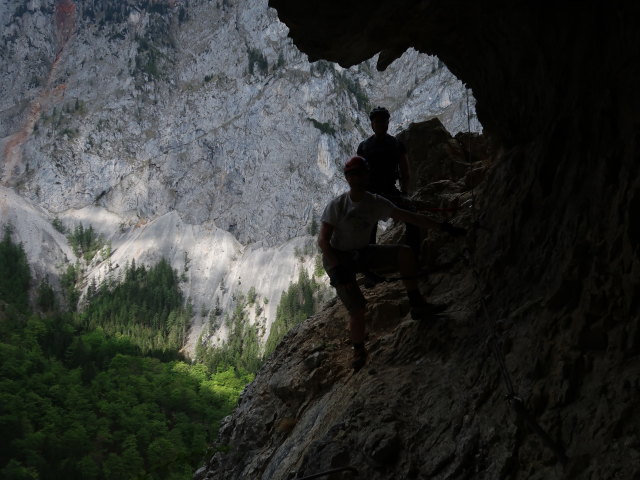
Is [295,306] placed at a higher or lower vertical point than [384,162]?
higher

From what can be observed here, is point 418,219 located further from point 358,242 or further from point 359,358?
point 359,358

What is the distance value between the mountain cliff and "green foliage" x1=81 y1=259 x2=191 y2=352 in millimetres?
3501

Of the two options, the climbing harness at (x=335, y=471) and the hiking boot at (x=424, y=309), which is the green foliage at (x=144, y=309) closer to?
the hiking boot at (x=424, y=309)

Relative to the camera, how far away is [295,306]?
8638 centimetres

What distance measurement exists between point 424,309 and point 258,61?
420 feet

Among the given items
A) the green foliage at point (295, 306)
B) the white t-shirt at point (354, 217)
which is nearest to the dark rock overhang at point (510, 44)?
the white t-shirt at point (354, 217)

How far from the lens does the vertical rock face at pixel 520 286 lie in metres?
3.62

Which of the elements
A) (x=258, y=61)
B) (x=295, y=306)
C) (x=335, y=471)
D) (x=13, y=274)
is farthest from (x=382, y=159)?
(x=258, y=61)

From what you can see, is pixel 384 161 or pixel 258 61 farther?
pixel 258 61

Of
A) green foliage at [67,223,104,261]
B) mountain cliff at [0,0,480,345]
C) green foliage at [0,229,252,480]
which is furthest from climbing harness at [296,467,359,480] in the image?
green foliage at [67,223,104,261]

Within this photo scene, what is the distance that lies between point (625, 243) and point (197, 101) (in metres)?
129

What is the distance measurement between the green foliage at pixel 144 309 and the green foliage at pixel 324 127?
137 feet

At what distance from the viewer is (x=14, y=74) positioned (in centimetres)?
13875

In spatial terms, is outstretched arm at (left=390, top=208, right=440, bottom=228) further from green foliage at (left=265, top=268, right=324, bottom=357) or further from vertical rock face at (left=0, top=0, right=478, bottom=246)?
vertical rock face at (left=0, top=0, right=478, bottom=246)
